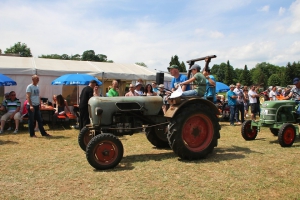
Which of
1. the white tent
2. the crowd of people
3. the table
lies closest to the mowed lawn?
the crowd of people

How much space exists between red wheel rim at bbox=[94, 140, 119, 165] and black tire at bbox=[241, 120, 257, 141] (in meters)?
3.94

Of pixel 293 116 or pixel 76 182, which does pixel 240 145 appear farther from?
pixel 76 182

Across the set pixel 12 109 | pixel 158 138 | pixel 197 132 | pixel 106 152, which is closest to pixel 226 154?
pixel 197 132

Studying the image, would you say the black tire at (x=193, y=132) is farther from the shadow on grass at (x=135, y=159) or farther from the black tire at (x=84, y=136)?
the black tire at (x=84, y=136)

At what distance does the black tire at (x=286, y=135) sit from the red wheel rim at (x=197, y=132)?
2.00 metres

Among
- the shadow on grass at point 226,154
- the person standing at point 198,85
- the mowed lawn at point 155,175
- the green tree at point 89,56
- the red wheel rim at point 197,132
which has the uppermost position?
the green tree at point 89,56

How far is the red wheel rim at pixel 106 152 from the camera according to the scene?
15.6 feet

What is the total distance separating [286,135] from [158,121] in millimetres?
3137

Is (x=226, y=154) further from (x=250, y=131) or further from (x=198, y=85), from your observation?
(x=250, y=131)

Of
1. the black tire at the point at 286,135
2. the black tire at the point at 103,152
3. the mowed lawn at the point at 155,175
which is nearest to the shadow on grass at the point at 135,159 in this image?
the mowed lawn at the point at 155,175

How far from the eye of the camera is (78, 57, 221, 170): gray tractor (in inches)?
201

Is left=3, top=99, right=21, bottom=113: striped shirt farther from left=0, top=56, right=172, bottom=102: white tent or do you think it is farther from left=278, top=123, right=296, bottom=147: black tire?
left=278, top=123, right=296, bottom=147: black tire

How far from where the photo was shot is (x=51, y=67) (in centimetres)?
1277

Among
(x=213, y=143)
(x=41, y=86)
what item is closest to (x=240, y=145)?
(x=213, y=143)
